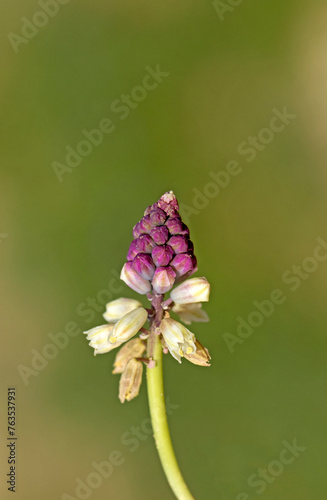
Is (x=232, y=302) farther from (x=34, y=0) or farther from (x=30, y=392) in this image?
(x=34, y=0)

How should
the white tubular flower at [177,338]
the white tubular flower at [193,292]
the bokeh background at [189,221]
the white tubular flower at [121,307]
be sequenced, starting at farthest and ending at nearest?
the bokeh background at [189,221], the white tubular flower at [121,307], the white tubular flower at [193,292], the white tubular flower at [177,338]

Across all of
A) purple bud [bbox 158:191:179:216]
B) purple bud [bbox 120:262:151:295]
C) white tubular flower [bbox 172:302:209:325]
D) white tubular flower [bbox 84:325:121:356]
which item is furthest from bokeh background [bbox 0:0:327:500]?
purple bud [bbox 158:191:179:216]

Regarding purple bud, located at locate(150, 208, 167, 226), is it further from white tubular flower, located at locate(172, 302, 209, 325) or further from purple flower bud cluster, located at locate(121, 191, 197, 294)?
white tubular flower, located at locate(172, 302, 209, 325)

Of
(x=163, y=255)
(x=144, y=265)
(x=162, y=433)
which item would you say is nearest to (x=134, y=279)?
(x=144, y=265)

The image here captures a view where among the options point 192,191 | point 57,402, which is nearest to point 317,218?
point 192,191

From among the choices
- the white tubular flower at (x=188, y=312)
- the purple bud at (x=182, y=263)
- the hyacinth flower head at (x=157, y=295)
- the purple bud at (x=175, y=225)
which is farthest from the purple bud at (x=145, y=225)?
the white tubular flower at (x=188, y=312)

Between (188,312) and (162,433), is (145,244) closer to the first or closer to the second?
(188,312)

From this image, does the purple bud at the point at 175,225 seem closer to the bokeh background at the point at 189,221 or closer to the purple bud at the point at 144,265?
the purple bud at the point at 144,265

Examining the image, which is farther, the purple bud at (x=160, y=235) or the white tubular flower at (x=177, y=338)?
the purple bud at (x=160, y=235)
